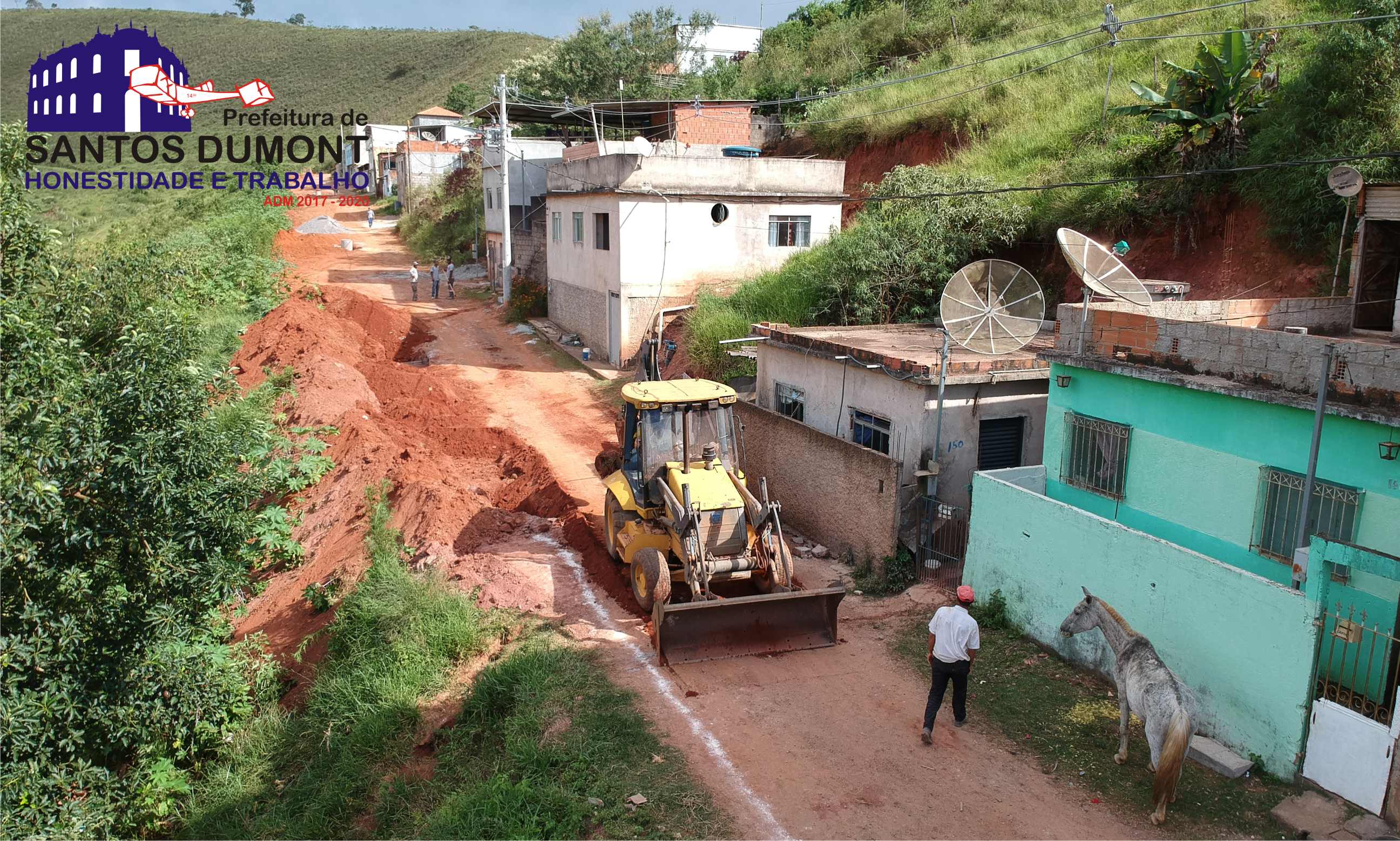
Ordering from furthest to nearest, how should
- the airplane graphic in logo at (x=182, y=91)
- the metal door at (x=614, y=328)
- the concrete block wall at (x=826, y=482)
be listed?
the airplane graphic in logo at (x=182, y=91) < the metal door at (x=614, y=328) < the concrete block wall at (x=826, y=482)

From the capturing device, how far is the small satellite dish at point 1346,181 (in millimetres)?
12031

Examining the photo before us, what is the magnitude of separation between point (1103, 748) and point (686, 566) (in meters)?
4.45

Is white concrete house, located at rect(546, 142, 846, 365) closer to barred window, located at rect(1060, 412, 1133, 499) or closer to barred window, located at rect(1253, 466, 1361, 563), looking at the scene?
barred window, located at rect(1060, 412, 1133, 499)

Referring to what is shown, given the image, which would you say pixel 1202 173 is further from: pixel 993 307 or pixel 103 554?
pixel 103 554

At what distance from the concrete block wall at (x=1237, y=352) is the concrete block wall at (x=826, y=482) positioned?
2971mm

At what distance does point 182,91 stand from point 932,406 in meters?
80.6

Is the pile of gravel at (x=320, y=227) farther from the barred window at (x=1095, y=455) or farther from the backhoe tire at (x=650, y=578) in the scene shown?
the barred window at (x=1095, y=455)

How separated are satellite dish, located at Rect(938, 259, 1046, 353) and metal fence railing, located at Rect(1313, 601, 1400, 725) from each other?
5703mm

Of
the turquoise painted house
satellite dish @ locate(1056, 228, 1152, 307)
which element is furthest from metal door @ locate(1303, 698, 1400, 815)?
satellite dish @ locate(1056, 228, 1152, 307)

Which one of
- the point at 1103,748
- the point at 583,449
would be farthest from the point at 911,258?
the point at 1103,748

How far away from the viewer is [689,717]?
340 inches

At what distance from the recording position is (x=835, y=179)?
2625 centimetres

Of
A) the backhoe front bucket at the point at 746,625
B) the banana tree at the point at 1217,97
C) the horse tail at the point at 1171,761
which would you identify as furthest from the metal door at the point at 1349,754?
the banana tree at the point at 1217,97

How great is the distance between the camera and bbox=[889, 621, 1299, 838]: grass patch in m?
7.11
